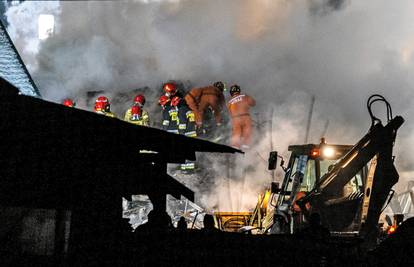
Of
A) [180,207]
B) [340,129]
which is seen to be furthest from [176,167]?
[340,129]

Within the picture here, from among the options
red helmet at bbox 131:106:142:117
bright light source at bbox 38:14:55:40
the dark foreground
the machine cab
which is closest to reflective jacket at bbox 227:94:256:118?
red helmet at bbox 131:106:142:117

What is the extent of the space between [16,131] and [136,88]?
73.1 feet

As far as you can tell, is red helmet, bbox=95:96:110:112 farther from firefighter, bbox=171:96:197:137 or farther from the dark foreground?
the dark foreground

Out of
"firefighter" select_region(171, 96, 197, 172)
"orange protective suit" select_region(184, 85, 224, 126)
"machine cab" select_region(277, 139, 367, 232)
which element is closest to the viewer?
"machine cab" select_region(277, 139, 367, 232)

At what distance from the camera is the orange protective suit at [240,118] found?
19.0 metres

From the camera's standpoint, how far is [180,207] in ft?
54.0

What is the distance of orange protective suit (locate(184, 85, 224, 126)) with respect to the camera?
2117cm

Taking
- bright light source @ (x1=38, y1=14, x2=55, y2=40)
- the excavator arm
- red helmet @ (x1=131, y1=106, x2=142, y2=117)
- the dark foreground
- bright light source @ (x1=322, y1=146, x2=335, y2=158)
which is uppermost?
bright light source @ (x1=38, y1=14, x2=55, y2=40)

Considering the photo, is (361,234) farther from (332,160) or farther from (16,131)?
(16,131)

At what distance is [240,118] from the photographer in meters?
19.0

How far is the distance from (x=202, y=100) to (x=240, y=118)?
9.90ft

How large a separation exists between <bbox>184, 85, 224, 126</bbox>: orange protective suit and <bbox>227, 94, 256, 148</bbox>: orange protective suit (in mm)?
2155

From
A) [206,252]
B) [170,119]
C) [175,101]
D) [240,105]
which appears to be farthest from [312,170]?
[175,101]

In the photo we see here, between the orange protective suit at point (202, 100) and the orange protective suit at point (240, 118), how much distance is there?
2.16 metres
